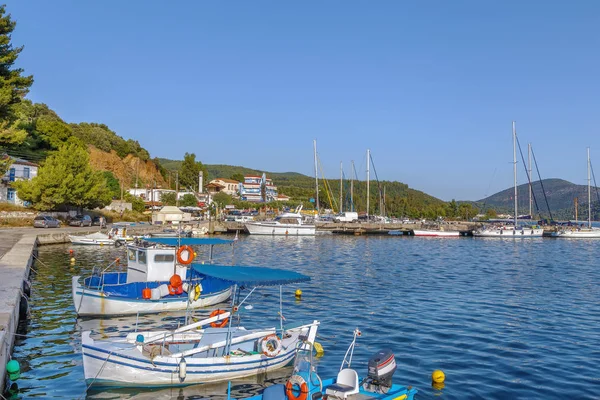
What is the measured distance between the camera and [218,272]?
17.6 meters

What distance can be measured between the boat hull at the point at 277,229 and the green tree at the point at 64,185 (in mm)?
25719

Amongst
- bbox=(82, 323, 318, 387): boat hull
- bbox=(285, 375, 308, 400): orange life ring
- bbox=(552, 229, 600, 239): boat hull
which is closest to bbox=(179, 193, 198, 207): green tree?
bbox=(552, 229, 600, 239): boat hull

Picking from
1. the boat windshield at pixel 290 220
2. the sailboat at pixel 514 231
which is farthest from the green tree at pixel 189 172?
the sailboat at pixel 514 231

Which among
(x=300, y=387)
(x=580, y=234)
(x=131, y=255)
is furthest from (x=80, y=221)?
(x=580, y=234)

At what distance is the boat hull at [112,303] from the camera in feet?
78.3

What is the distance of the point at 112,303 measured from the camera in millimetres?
24094

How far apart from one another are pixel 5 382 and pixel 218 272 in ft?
22.5

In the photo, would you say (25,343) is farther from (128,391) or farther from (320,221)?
(320,221)

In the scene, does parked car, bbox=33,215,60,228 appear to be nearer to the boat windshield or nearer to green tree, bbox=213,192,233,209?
the boat windshield

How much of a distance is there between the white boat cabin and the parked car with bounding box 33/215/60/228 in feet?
140

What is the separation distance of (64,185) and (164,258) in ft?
154

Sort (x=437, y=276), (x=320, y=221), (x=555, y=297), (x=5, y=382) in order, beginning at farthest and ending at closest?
(x=320, y=221), (x=437, y=276), (x=555, y=297), (x=5, y=382)

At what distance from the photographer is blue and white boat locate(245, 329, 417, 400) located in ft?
41.1

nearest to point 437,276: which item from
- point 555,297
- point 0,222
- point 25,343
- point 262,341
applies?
point 555,297
